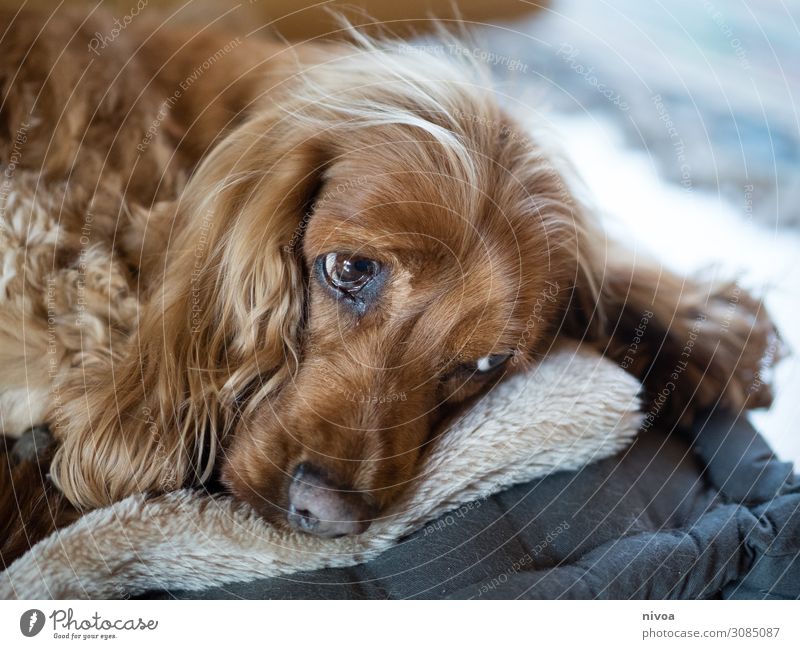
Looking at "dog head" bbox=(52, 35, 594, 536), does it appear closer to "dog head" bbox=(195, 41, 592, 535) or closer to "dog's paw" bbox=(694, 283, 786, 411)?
"dog head" bbox=(195, 41, 592, 535)

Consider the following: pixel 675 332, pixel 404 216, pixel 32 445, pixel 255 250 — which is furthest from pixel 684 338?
pixel 32 445

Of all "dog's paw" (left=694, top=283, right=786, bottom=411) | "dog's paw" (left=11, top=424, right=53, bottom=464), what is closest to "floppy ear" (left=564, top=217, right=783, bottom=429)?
"dog's paw" (left=694, top=283, right=786, bottom=411)

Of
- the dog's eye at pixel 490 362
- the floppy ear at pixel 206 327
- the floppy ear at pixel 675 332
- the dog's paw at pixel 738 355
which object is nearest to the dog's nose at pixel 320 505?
the floppy ear at pixel 206 327

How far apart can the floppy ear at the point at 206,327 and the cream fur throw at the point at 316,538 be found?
50 millimetres

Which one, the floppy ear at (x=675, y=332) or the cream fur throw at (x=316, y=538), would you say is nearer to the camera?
the cream fur throw at (x=316, y=538)

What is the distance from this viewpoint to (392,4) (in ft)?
2.52

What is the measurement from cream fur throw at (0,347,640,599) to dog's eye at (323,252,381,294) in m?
0.21

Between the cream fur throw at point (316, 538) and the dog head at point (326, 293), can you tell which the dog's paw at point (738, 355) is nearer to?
the cream fur throw at point (316, 538)

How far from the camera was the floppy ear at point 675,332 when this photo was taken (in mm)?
875

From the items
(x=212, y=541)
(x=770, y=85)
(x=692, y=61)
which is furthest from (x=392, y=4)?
(x=212, y=541)

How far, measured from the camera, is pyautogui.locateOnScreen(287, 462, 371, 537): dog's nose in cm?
70

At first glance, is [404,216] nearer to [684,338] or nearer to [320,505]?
[320,505]

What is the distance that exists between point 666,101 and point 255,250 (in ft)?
1.71

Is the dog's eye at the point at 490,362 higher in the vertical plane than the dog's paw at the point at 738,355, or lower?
higher
